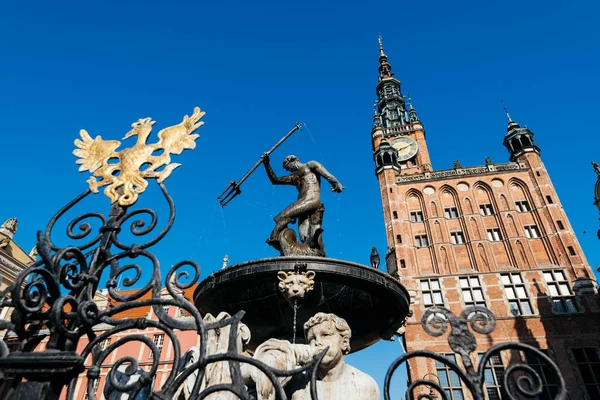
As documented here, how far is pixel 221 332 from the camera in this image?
8.63 feet

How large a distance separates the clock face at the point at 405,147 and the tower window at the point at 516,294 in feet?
50.1

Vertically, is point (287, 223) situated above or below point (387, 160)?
below

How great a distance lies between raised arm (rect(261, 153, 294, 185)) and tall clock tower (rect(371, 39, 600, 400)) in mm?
14961

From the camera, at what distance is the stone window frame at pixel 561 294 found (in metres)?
17.6

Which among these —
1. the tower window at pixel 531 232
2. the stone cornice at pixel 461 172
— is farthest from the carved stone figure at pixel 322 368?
the stone cornice at pixel 461 172

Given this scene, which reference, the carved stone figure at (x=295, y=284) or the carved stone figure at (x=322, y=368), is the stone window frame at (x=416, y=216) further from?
the carved stone figure at (x=322, y=368)

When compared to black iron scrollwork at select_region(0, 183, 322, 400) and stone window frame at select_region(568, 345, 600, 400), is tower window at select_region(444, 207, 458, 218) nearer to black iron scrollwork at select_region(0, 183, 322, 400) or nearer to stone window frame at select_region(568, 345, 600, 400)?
stone window frame at select_region(568, 345, 600, 400)

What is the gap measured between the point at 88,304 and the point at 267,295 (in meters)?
2.33

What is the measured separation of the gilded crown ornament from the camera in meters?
2.33

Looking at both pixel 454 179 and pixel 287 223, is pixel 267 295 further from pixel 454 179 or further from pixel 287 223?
pixel 454 179

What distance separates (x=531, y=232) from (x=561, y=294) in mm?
4056

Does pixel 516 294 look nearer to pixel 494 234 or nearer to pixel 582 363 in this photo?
pixel 582 363

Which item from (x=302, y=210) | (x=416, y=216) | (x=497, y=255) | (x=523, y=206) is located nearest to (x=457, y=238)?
(x=497, y=255)

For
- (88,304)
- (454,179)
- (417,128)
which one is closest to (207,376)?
(88,304)
